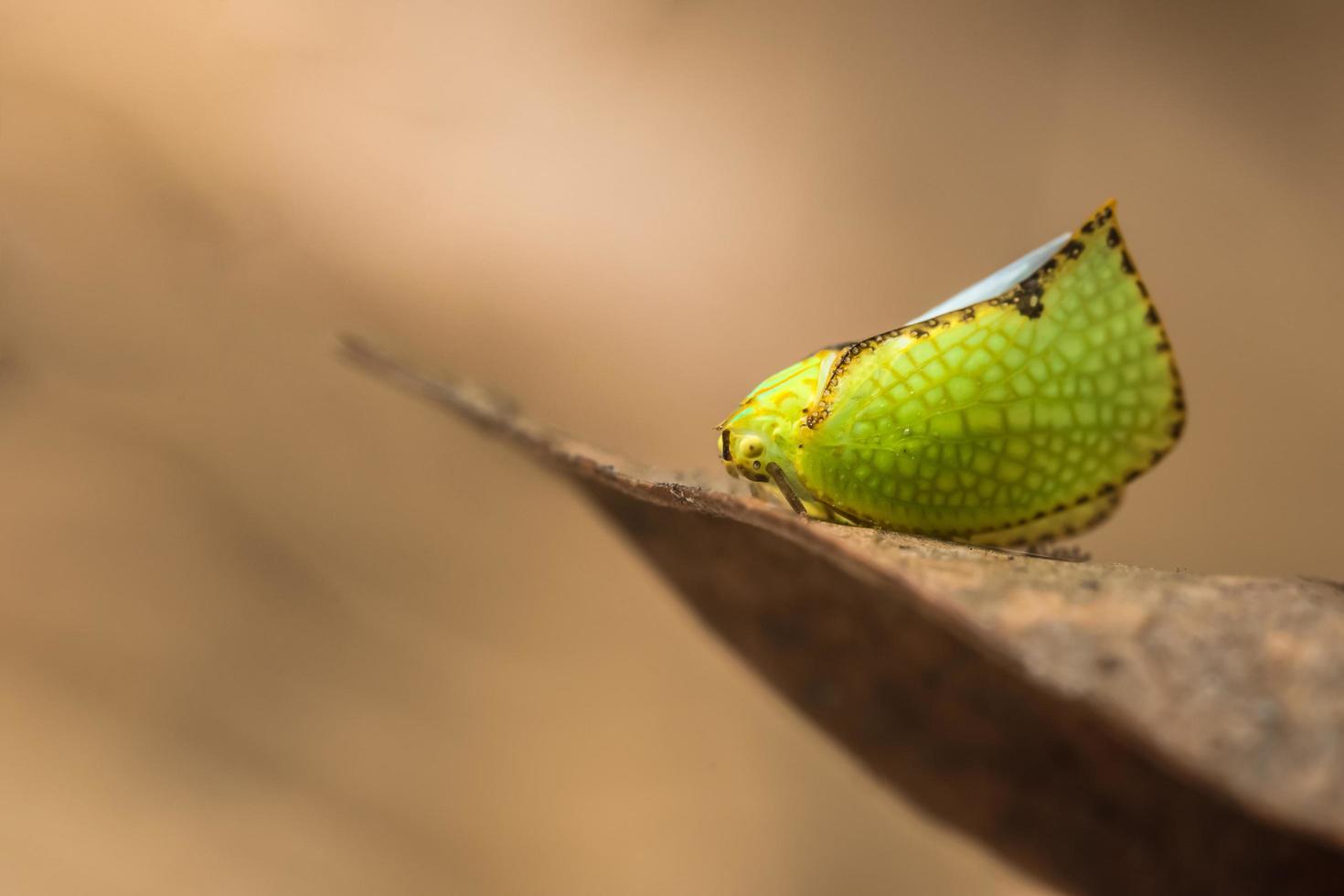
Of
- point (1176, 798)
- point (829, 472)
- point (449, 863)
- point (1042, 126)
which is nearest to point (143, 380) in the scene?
point (449, 863)

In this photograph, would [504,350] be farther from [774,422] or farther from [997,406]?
[997,406]

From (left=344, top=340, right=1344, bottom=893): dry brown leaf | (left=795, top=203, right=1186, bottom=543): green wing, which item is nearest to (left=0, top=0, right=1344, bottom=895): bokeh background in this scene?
(left=344, top=340, right=1344, bottom=893): dry brown leaf

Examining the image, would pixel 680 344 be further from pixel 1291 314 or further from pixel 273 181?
pixel 1291 314

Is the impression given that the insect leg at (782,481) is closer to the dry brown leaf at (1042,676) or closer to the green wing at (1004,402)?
the green wing at (1004,402)

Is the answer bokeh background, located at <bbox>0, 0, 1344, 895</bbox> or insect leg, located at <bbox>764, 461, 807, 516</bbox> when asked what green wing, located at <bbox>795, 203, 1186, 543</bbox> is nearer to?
insect leg, located at <bbox>764, 461, 807, 516</bbox>

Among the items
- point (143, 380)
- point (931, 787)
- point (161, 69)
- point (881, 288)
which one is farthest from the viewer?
point (881, 288)

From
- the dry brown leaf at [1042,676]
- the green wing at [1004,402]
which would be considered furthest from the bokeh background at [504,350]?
the green wing at [1004,402]

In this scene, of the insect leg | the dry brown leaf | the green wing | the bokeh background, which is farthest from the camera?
the bokeh background
